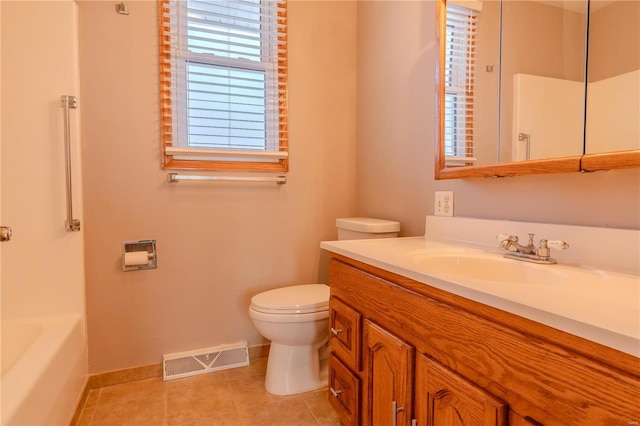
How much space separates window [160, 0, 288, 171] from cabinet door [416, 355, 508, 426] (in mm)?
1501

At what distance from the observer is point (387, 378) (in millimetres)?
1064

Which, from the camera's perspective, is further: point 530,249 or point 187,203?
point 187,203

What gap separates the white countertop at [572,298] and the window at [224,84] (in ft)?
4.14

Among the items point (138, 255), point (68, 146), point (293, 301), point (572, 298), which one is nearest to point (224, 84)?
point (68, 146)

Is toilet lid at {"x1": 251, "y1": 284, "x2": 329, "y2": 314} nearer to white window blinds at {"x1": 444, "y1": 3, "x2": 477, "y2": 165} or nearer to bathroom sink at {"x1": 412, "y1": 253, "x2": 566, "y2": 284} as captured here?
bathroom sink at {"x1": 412, "y1": 253, "x2": 566, "y2": 284}

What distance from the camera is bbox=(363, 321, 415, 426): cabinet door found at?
977mm

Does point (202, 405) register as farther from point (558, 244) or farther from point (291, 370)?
point (558, 244)

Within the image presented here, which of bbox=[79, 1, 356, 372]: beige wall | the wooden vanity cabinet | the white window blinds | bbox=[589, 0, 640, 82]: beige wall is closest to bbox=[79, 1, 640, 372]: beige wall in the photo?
bbox=[79, 1, 356, 372]: beige wall

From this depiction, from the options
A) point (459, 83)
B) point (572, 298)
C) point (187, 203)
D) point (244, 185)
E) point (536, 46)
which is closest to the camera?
point (572, 298)

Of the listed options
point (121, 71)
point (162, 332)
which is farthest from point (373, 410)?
point (121, 71)

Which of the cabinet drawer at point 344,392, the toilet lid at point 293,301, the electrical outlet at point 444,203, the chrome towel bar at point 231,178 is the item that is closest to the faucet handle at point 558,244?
the electrical outlet at point 444,203


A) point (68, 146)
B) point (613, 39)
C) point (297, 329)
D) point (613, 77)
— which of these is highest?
point (613, 39)

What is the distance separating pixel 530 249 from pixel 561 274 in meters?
0.18

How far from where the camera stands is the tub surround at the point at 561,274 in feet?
1.84
